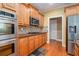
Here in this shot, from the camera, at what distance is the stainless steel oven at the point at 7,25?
4.50ft

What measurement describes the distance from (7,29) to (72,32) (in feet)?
6.25

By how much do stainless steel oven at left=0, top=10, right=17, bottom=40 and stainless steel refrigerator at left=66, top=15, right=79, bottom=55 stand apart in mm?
1737

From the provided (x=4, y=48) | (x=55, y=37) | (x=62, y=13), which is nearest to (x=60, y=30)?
(x=55, y=37)

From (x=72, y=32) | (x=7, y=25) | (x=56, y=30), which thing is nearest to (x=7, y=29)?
(x=7, y=25)

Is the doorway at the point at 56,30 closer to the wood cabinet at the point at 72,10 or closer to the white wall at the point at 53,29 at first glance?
the white wall at the point at 53,29

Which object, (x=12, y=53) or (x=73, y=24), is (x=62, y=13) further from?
(x=12, y=53)

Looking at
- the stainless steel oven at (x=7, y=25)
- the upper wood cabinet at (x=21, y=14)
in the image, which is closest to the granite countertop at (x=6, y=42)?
the stainless steel oven at (x=7, y=25)

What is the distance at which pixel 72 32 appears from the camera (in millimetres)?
2525

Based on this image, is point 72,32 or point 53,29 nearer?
point 72,32

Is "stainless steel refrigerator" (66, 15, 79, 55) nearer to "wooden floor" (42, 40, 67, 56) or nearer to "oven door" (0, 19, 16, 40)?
"wooden floor" (42, 40, 67, 56)

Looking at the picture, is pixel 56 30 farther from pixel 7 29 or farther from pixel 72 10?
pixel 7 29

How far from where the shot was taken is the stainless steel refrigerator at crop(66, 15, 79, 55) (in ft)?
8.00

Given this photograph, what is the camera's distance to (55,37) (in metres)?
3.66

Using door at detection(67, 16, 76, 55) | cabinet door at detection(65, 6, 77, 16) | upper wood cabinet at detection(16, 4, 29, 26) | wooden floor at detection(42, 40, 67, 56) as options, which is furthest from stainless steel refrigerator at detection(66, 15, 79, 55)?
upper wood cabinet at detection(16, 4, 29, 26)
